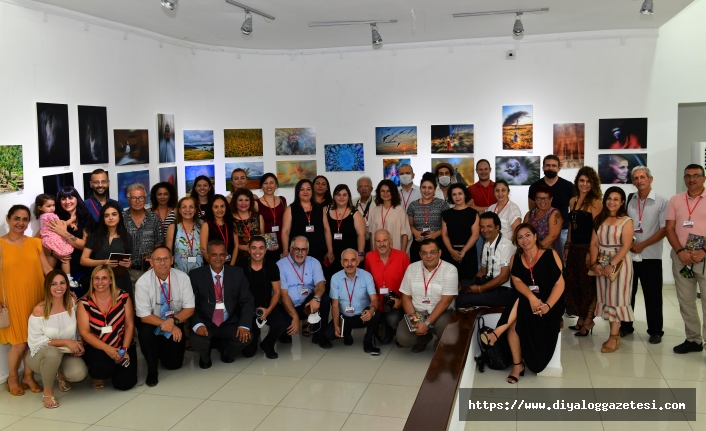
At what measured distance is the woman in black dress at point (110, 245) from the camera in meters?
6.19

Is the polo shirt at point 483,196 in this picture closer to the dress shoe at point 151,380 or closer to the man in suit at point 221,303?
the man in suit at point 221,303

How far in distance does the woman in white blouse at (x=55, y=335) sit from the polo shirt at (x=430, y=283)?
334 centimetres

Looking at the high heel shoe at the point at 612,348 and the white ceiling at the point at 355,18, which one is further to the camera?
the white ceiling at the point at 355,18

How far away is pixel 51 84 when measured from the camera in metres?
6.77

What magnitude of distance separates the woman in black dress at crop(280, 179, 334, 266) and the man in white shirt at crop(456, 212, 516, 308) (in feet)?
6.07

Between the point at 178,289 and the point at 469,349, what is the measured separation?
299 centimetres

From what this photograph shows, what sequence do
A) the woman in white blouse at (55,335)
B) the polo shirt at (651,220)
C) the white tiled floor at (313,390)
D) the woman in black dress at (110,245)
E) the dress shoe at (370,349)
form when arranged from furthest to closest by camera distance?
1. the polo shirt at (651,220)
2. the dress shoe at (370,349)
3. the woman in black dress at (110,245)
4. the woman in white blouse at (55,335)
5. the white tiled floor at (313,390)

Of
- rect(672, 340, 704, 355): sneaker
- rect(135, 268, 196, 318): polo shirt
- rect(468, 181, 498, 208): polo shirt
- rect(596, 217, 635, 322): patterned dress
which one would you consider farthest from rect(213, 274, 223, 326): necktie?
rect(672, 340, 704, 355): sneaker

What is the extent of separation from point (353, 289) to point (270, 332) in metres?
1.04

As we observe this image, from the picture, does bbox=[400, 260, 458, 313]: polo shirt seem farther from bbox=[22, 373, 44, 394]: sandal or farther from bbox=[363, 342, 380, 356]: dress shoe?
bbox=[22, 373, 44, 394]: sandal

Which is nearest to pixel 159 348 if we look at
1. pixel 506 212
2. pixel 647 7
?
pixel 506 212

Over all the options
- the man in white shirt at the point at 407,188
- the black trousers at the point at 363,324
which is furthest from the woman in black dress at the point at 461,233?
the black trousers at the point at 363,324

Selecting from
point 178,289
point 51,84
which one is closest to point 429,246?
point 178,289

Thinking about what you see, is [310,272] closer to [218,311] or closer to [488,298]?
[218,311]
